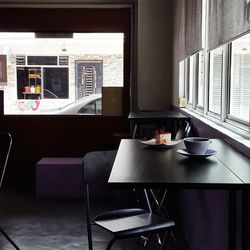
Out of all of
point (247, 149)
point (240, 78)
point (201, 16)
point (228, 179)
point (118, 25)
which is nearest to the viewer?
point (228, 179)

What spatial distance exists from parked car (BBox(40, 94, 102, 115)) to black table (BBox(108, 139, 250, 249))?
3862 millimetres

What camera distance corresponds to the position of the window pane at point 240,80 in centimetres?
264

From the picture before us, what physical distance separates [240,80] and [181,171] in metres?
1.22

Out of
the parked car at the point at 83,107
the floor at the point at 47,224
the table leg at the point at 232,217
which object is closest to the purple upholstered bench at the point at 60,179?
the floor at the point at 47,224

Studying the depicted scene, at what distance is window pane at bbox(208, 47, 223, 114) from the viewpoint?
3513 mm

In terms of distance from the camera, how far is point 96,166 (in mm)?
2693

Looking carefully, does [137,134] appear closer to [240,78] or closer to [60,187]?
[60,187]

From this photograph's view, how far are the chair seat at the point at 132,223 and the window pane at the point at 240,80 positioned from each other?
2.57 ft

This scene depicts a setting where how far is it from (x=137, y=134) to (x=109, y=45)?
1.63 meters

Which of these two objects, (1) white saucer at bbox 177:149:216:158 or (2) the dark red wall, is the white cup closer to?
(1) white saucer at bbox 177:149:216:158

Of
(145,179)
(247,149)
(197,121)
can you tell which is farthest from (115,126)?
(145,179)

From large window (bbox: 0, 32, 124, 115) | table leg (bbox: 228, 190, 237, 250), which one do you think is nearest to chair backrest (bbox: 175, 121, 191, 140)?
table leg (bbox: 228, 190, 237, 250)

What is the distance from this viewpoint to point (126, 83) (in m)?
6.14

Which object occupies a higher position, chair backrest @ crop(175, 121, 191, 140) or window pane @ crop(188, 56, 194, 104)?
window pane @ crop(188, 56, 194, 104)
